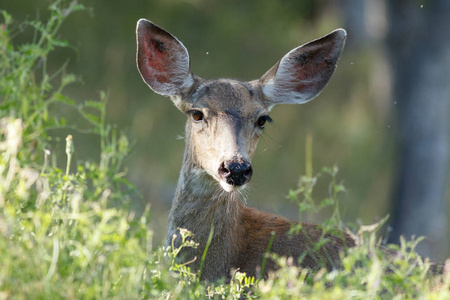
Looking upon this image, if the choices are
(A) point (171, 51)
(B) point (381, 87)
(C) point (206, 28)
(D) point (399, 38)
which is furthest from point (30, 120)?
(C) point (206, 28)

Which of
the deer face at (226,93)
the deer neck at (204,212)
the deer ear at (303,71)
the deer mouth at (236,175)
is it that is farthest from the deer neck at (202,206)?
the deer ear at (303,71)

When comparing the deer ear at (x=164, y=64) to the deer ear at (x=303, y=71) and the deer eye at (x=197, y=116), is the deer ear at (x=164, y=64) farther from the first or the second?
the deer ear at (x=303, y=71)

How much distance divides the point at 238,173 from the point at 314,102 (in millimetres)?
12000

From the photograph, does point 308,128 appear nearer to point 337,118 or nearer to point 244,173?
point 337,118

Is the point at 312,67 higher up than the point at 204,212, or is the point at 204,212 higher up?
the point at 312,67

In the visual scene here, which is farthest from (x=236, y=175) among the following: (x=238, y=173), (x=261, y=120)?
(x=261, y=120)

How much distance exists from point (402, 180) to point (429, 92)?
1.50 meters

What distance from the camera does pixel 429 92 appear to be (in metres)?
13.1

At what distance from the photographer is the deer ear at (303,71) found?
6.48 m

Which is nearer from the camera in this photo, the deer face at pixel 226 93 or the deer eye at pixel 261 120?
the deer face at pixel 226 93

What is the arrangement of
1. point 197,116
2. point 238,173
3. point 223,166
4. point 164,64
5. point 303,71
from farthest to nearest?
point 303,71, point 164,64, point 197,116, point 223,166, point 238,173

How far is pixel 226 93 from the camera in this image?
6094 mm

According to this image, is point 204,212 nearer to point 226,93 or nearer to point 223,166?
point 223,166

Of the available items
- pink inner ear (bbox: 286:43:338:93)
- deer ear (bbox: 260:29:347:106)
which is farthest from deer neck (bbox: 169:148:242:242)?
pink inner ear (bbox: 286:43:338:93)
